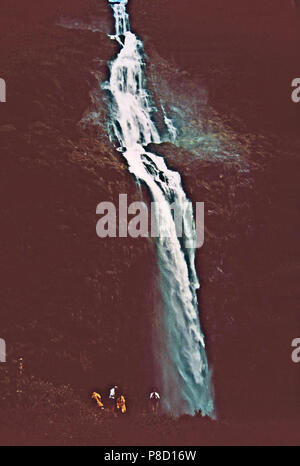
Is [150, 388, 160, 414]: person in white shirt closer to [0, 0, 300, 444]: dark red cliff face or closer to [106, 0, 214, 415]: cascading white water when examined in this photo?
[106, 0, 214, 415]: cascading white water

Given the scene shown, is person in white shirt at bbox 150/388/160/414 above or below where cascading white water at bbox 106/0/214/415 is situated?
below

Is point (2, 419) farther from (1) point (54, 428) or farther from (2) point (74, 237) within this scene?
(2) point (74, 237)

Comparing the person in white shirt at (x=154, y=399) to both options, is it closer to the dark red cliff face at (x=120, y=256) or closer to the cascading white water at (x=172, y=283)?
the cascading white water at (x=172, y=283)

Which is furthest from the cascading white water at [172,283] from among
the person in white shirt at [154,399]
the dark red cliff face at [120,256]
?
the dark red cliff face at [120,256]

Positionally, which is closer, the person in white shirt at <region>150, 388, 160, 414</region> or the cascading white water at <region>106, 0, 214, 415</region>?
the person in white shirt at <region>150, 388, 160, 414</region>

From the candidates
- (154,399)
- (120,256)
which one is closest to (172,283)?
(120,256)

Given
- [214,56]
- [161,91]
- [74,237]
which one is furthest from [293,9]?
[74,237]

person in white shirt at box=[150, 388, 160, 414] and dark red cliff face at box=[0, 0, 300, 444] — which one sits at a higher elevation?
dark red cliff face at box=[0, 0, 300, 444]

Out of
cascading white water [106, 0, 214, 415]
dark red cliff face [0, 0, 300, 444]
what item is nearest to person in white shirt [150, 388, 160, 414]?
cascading white water [106, 0, 214, 415]
